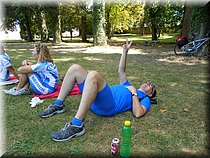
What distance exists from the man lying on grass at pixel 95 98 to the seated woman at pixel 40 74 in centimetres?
79

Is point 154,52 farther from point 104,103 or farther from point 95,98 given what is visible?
point 95,98

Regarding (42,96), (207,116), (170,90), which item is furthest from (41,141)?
(170,90)

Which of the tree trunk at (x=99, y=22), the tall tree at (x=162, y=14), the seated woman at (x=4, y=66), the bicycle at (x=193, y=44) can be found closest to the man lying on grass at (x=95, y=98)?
the seated woman at (x=4, y=66)

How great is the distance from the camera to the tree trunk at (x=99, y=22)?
39.9ft

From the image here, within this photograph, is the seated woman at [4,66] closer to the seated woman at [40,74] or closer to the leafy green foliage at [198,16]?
the seated woman at [40,74]

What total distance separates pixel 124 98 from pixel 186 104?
1292 millimetres

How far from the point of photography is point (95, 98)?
2.23 metres

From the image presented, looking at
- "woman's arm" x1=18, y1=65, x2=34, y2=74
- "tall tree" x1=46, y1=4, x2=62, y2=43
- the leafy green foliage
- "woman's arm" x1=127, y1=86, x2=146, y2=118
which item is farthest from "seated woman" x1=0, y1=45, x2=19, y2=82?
"tall tree" x1=46, y1=4, x2=62, y2=43

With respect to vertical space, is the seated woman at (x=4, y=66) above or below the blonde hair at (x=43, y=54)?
below

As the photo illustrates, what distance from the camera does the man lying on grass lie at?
83.8 inches

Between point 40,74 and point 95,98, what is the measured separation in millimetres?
1442

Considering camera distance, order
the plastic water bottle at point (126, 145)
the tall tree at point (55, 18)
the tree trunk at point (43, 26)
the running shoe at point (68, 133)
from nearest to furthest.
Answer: the plastic water bottle at point (126, 145) < the running shoe at point (68, 133) < the tall tree at point (55, 18) < the tree trunk at point (43, 26)

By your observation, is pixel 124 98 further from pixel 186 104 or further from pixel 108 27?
pixel 108 27

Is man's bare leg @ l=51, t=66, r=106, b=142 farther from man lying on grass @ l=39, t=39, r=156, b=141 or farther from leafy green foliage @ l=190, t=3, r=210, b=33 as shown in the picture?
leafy green foliage @ l=190, t=3, r=210, b=33
